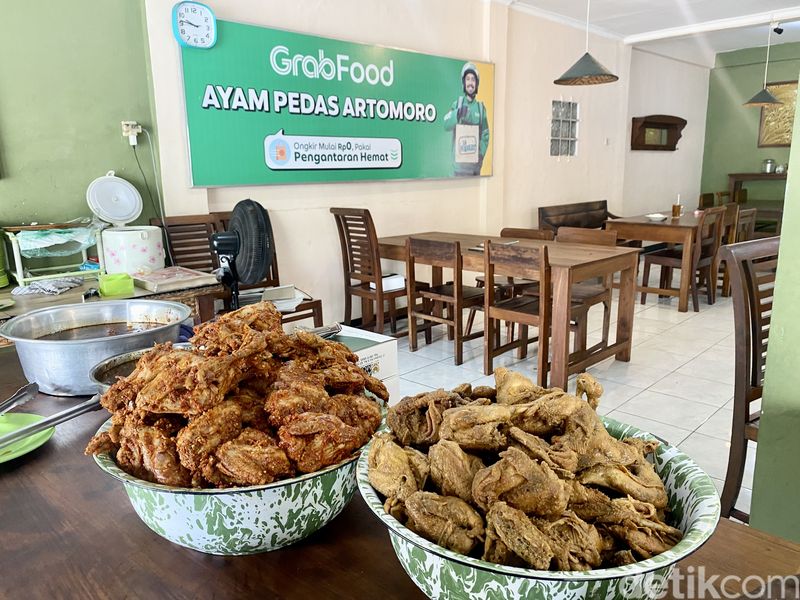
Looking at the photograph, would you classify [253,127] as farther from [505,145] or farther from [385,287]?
[505,145]

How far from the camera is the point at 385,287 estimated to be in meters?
4.64

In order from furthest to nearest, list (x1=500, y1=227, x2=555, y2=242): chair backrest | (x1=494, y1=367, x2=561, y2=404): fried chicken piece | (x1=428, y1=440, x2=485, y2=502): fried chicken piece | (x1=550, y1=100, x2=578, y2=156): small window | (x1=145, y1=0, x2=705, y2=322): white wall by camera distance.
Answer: (x1=550, y1=100, x2=578, y2=156): small window
(x1=500, y1=227, x2=555, y2=242): chair backrest
(x1=145, y1=0, x2=705, y2=322): white wall
(x1=494, y1=367, x2=561, y2=404): fried chicken piece
(x1=428, y1=440, x2=485, y2=502): fried chicken piece

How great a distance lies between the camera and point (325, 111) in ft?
14.2

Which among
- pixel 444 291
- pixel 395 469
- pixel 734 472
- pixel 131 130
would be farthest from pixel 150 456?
pixel 444 291

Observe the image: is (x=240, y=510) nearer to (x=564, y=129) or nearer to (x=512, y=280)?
(x=512, y=280)

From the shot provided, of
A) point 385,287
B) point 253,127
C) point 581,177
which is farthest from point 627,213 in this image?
point 253,127

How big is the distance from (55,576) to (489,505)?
0.54 metres

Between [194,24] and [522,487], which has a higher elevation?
[194,24]

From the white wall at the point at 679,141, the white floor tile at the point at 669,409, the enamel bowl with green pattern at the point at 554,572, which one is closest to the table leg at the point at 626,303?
the white floor tile at the point at 669,409

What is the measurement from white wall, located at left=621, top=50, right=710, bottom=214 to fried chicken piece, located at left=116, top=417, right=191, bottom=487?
8.04m

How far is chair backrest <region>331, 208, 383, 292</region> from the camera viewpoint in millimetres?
4230

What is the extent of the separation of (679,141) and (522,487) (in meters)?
9.99

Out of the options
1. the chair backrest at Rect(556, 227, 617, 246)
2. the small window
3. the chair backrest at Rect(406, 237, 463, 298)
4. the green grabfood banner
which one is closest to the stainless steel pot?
the green grabfood banner

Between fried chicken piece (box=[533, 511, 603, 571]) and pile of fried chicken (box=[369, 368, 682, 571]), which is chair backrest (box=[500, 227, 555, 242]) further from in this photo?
fried chicken piece (box=[533, 511, 603, 571])
